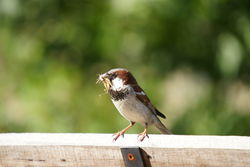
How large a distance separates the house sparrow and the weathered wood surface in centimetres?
59

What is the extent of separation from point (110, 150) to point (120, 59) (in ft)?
9.93

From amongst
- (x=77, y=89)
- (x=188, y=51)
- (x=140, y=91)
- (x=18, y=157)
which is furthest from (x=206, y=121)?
(x=18, y=157)

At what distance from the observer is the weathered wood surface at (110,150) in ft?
6.75

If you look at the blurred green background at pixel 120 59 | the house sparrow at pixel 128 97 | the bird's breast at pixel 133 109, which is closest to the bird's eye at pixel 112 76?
the house sparrow at pixel 128 97

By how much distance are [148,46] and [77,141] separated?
2883mm

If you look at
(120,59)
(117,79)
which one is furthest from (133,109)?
(120,59)

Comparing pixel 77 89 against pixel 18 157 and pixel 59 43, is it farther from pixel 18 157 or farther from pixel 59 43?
pixel 18 157

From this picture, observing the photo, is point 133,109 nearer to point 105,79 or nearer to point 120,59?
point 105,79

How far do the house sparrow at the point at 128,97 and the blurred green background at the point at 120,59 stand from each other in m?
1.49

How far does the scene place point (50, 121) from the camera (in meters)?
5.14

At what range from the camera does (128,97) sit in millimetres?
3119

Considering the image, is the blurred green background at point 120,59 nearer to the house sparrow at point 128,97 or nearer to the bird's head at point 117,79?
the house sparrow at point 128,97

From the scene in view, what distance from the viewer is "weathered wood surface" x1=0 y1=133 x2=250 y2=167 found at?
2059 mm

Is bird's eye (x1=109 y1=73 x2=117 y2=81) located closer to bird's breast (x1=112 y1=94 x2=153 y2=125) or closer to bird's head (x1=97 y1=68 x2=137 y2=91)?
bird's head (x1=97 y1=68 x2=137 y2=91)
